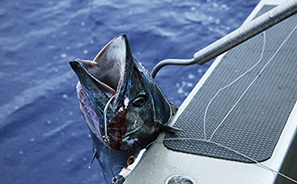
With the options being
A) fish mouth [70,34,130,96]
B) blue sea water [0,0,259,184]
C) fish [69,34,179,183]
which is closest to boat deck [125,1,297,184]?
fish [69,34,179,183]

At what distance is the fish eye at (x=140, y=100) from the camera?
1.62 meters

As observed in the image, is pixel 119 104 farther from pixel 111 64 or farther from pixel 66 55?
pixel 66 55

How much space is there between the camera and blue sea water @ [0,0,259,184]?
383 cm

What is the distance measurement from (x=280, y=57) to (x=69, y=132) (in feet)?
9.07

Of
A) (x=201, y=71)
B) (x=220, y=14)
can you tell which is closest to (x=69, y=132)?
(x=201, y=71)

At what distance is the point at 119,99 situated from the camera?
153cm

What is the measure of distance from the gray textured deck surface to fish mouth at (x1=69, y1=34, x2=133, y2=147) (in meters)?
0.42

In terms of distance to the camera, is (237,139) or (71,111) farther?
(71,111)

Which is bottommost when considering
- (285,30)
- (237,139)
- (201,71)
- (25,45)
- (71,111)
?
(71,111)

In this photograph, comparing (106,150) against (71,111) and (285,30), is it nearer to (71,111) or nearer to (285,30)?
(285,30)

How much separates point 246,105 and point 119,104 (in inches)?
33.4

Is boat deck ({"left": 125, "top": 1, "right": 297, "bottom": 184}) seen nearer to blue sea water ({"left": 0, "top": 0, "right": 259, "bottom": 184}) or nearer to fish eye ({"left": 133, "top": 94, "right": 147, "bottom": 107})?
fish eye ({"left": 133, "top": 94, "right": 147, "bottom": 107})

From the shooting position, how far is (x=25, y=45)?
535cm

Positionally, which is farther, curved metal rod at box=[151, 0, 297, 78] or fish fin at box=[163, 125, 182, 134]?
fish fin at box=[163, 125, 182, 134]
